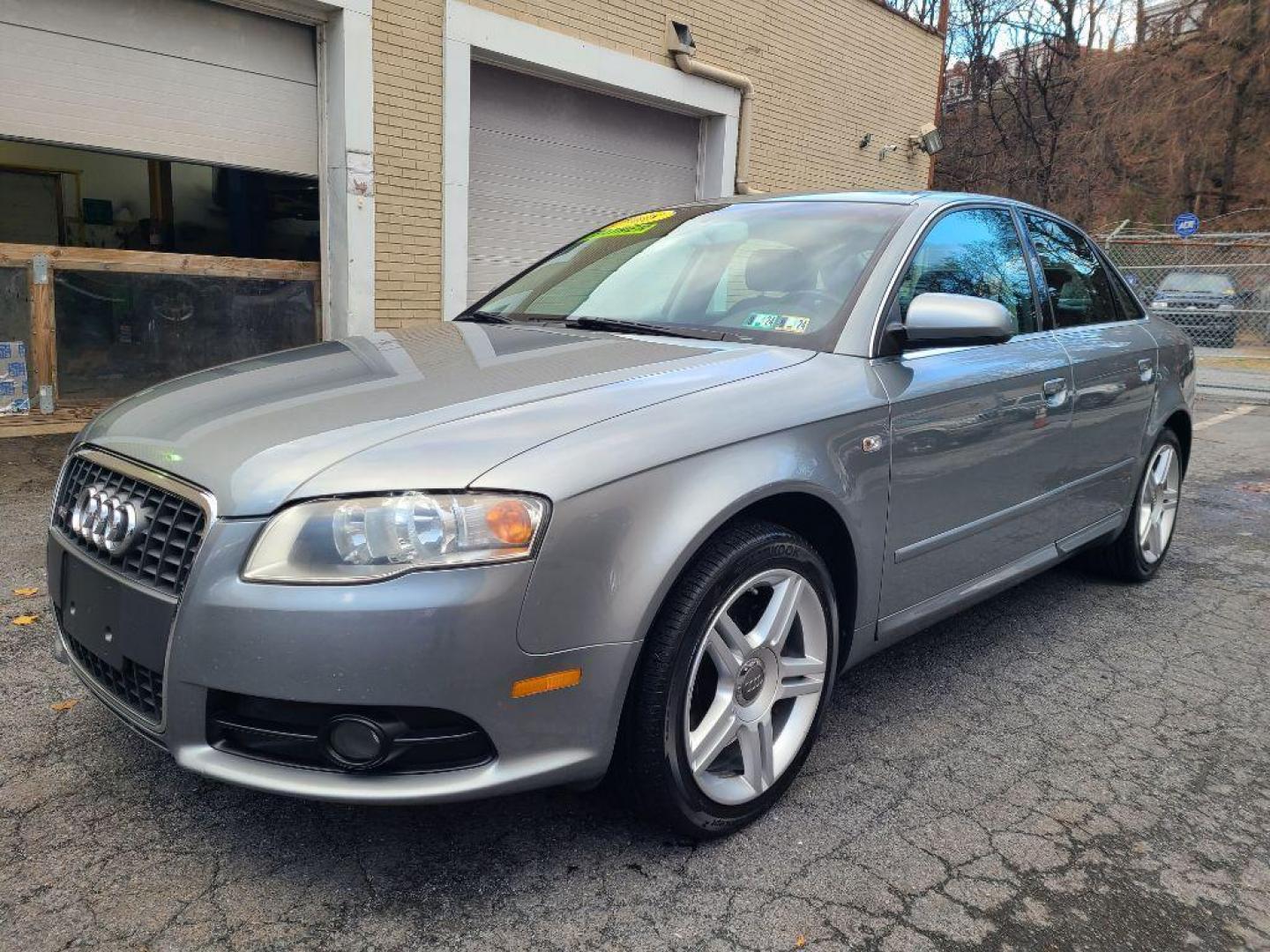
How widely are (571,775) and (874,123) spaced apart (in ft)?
38.3

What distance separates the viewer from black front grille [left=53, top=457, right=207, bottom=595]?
1902 mm

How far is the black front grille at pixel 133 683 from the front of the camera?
197 cm

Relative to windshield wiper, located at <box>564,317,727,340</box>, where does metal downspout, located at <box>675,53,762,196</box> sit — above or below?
above

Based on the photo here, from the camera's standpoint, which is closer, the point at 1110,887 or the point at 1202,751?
the point at 1110,887

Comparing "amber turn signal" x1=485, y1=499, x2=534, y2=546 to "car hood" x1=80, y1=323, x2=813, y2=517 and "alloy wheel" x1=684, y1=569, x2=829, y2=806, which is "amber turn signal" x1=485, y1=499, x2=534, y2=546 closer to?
"car hood" x1=80, y1=323, x2=813, y2=517

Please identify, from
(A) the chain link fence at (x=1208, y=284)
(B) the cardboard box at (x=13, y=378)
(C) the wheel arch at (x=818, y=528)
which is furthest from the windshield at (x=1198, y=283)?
(B) the cardboard box at (x=13, y=378)

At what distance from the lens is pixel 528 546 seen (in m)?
1.83

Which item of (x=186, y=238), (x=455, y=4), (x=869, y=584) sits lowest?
(x=869, y=584)

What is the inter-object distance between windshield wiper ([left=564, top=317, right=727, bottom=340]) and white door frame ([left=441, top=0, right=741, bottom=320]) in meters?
4.79

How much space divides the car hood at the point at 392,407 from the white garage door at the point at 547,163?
5.62m

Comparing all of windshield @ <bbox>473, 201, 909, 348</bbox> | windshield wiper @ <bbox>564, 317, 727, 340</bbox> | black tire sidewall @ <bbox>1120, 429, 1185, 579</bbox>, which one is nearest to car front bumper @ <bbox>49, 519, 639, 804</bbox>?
windshield wiper @ <bbox>564, 317, 727, 340</bbox>

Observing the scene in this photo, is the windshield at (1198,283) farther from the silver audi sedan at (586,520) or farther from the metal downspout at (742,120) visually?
the silver audi sedan at (586,520)

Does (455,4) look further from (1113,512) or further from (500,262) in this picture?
(1113,512)

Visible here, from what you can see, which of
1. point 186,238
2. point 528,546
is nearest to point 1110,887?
point 528,546
